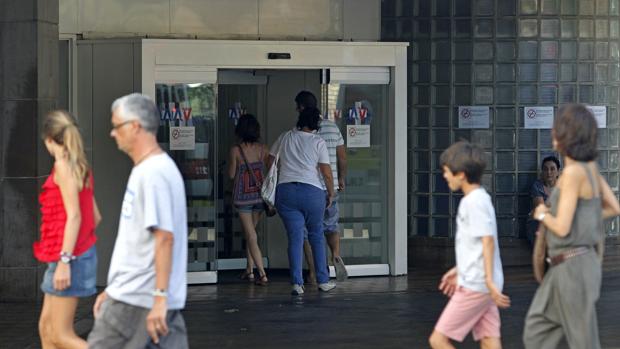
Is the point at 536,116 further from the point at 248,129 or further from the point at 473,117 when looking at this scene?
the point at 248,129

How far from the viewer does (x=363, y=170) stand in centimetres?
1329

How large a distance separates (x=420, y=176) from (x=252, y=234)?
7.46ft

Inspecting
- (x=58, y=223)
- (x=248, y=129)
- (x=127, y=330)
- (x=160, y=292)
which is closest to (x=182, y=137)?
(x=248, y=129)

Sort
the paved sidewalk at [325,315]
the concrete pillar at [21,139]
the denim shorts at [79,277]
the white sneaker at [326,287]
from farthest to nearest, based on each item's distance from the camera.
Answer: the white sneaker at [326,287]
the concrete pillar at [21,139]
the paved sidewalk at [325,315]
the denim shorts at [79,277]

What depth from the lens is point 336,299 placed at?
38.2 ft

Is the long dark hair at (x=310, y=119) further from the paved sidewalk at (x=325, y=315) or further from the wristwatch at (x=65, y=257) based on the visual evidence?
the wristwatch at (x=65, y=257)

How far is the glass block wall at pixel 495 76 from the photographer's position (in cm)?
1379

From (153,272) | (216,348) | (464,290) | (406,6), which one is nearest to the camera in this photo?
(153,272)

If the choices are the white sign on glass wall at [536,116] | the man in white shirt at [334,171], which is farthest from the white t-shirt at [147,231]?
the white sign on glass wall at [536,116]

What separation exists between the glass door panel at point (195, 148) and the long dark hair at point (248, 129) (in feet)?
0.89

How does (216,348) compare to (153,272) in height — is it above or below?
below

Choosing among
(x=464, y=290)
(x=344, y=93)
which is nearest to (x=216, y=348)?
(x=464, y=290)

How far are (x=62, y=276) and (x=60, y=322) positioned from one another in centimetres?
34

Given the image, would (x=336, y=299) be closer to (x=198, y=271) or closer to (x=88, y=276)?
(x=198, y=271)
